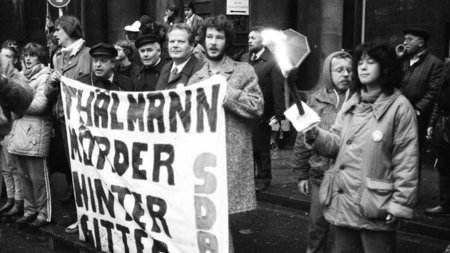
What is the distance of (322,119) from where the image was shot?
14.3 feet

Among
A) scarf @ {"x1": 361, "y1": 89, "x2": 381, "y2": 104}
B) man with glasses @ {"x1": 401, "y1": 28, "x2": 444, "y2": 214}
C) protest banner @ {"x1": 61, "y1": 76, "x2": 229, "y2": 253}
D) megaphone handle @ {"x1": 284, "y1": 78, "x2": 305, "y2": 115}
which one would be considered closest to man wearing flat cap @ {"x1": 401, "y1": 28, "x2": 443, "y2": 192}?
man with glasses @ {"x1": 401, "y1": 28, "x2": 444, "y2": 214}

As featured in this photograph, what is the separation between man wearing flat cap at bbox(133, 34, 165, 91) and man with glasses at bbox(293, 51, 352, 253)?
1901 mm

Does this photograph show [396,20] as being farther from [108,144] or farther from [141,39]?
[108,144]

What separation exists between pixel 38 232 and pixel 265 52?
132 inches

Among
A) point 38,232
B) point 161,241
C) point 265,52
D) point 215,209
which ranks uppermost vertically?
point 265,52

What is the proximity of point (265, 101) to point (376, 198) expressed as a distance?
3.93 m

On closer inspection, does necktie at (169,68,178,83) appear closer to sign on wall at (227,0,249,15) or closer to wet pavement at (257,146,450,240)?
wet pavement at (257,146,450,240)

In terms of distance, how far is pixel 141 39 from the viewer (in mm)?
5836

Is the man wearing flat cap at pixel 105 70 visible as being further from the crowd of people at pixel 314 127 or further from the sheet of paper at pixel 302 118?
the sheet of paper at pixel 302 118

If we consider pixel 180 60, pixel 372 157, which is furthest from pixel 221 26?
pixel 372 157

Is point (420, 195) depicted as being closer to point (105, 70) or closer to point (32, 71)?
point (105, 70)

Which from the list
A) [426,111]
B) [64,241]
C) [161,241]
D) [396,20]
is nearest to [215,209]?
[161,241]

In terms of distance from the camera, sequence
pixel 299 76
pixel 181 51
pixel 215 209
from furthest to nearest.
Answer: pixel 299 76 → pixel 181 51 → pixel 215 209

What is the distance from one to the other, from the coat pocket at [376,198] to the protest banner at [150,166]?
977 millimetres
